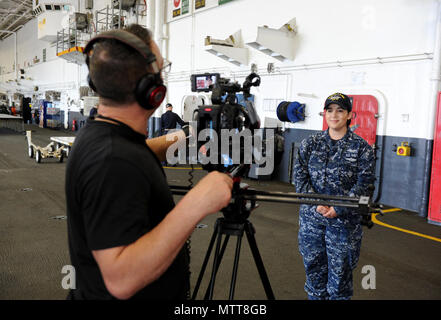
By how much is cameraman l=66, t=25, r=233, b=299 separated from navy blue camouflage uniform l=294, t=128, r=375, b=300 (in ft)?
4.73

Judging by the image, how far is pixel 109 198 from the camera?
83 centimetres

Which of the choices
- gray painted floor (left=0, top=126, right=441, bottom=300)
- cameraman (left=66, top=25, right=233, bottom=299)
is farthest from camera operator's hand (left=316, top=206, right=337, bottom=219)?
cameraman (left=66, top=25, right=233, bottom=299)

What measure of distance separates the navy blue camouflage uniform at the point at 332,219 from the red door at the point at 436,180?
10.2 feet

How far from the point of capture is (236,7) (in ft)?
26.7

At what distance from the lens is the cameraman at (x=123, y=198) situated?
83cm

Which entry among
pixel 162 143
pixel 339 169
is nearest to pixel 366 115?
pixel 339 169

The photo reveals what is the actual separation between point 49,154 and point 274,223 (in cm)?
675

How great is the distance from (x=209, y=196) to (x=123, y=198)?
0.21m

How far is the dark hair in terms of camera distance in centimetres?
92

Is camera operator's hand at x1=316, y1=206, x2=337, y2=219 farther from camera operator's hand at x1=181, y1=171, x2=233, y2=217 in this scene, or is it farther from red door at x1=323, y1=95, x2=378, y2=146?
red door at x1=323, y1=95, x2=378, y2=146

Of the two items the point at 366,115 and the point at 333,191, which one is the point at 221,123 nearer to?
the point at 333,191

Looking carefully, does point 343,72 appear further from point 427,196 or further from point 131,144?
point 131,144
